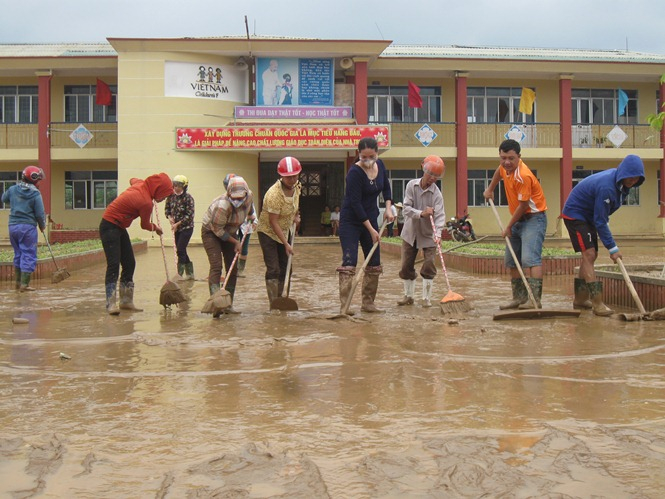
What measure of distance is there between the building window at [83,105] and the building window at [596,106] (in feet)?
55.0

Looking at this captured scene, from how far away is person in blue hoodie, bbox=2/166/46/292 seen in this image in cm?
932

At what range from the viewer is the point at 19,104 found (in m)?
25.4

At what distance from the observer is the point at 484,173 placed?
2661 cm

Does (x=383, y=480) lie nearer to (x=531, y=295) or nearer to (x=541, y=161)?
(x=531, y=295)

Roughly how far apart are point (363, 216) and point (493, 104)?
20634 millimetres

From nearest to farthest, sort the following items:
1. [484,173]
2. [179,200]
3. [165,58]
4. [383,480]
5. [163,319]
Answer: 1. [383,480]
2. [163,319]
3. [179,200]
4. [165,58]
5. [484,173]

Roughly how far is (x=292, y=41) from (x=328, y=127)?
9.54 feet

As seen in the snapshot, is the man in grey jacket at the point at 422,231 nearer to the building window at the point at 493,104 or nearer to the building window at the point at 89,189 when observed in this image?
the building window at the point at 493,104

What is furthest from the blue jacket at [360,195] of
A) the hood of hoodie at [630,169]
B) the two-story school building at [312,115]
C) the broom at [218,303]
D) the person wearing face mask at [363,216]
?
the two-story school building at [312,115]

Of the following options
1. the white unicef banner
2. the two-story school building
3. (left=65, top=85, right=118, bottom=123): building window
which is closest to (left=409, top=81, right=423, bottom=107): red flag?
the two-story school building

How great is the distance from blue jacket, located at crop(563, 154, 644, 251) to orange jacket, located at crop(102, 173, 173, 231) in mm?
4094

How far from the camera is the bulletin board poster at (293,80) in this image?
23031 millimetres

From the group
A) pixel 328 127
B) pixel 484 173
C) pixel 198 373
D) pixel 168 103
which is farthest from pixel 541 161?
pixel 198 373

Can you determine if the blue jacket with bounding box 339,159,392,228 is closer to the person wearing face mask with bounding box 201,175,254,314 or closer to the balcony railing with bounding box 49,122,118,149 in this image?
the person wearing face mask with bounding box 201,175,254,314
